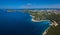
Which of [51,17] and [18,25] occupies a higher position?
[51,17]

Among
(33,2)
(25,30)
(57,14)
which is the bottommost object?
(25,30)

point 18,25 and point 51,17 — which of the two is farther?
point 18,25

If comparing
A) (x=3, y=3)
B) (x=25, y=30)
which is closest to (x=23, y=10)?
(x=3, y=3)

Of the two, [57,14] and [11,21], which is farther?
[11,21]

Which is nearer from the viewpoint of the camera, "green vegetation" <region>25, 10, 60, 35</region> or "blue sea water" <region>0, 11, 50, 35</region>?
"green vegetation" <region>25, 10, 60, 35</region>

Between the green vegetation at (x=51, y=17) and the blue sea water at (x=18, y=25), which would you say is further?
the blue sea water at (x=18, y=25)

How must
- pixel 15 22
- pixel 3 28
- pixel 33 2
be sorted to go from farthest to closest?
pixel 15 22 → pixel 3 28 → pixel 33 2

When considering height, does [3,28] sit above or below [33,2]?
below

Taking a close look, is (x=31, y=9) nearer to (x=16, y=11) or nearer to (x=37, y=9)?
(x=37, y=9)
